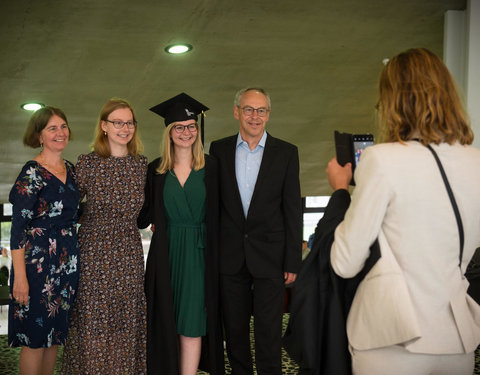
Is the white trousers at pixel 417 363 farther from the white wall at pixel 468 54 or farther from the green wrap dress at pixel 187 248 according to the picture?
the white wall at pixel 468 54

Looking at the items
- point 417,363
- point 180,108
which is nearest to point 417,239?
point 417,363

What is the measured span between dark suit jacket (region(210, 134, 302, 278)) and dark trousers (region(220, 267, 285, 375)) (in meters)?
0.08

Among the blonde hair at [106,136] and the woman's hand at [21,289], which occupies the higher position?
the blonde hair at [106,136]

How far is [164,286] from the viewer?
111 inches

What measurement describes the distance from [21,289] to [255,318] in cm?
129

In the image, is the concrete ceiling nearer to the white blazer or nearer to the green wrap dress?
the green wrap dress

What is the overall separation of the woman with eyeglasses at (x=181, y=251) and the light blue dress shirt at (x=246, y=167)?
171mm

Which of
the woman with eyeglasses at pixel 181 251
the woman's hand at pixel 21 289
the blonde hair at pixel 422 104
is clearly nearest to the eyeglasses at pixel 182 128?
the woman with eyeglasses at pixel 181 251

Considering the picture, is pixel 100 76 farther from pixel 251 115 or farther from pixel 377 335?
pixel 377 335

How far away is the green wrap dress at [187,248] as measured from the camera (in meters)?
2.84

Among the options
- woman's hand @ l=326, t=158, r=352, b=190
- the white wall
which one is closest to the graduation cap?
woman's hand @ l=326, t=158, r=352, b=190

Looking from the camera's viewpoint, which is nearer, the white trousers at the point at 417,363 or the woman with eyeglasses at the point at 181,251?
the white trousers at the point at 417,363

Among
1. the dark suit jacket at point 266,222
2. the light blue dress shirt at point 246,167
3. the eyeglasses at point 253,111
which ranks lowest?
the dark suit jacket at point 266,222

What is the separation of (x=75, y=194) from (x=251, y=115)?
43.9 inches
